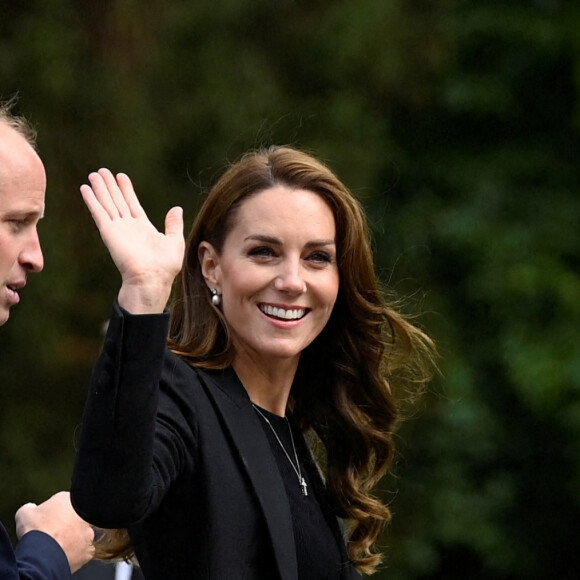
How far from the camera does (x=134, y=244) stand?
259cm

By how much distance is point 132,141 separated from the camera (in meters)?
6.96

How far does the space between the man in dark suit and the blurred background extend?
422cm

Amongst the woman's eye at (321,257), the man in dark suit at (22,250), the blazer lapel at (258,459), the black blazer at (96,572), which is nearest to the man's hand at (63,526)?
the man in dark suit at (22,250)

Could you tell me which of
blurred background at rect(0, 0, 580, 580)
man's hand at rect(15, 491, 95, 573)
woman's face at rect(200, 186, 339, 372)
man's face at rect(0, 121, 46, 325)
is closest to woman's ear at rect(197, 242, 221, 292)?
woman's face at rect(200, 186, 339, 372)

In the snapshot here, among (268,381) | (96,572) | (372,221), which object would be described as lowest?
(96,572)

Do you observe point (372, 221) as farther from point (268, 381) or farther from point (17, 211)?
point (17, 211)

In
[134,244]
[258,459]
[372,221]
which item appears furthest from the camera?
[372,221]

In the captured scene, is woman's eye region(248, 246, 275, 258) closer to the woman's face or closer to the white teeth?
the woman's face

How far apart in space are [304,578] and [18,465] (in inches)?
162

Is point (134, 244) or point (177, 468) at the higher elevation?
point (134, 244)

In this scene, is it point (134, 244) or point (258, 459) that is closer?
point (134, 244)

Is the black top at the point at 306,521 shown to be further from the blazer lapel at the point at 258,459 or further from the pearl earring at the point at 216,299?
the pearl earring at the point at 216,299

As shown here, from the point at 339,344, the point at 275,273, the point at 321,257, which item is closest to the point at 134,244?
the point at 275,273

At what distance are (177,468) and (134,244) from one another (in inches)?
17.9
